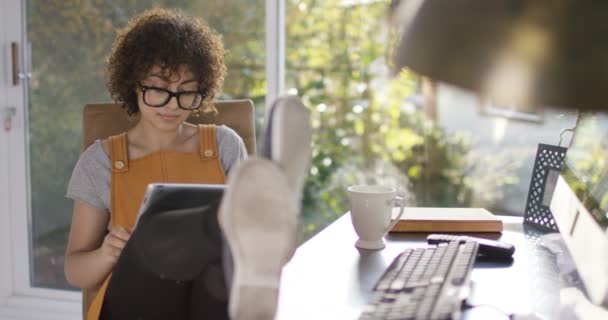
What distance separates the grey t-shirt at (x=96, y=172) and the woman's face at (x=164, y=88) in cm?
13

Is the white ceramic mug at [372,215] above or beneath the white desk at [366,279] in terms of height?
above


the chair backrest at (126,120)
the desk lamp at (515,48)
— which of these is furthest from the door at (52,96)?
the desk lamp at (515,48)

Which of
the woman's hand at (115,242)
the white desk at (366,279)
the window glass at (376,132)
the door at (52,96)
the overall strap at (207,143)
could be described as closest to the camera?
the white desk at (366,279)

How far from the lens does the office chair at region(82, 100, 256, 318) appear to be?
157 cm

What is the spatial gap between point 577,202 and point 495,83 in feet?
2.76

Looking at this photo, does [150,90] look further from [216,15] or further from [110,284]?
[216,15]

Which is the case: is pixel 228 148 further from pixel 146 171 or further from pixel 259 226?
pixel 259 226

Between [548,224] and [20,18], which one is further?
[20,18]

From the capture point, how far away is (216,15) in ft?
8.20

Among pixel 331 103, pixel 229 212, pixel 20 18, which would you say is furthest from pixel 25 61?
pixel 229 212

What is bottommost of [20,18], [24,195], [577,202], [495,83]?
[24,195]

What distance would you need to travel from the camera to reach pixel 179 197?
844 mm

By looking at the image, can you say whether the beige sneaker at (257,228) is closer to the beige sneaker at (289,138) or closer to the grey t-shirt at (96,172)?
the beige sneaker at (289,138)

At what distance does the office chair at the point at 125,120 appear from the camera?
5.14 feet
